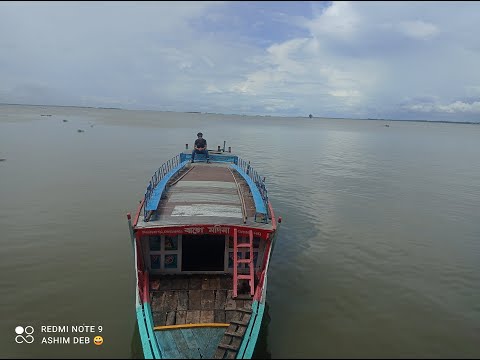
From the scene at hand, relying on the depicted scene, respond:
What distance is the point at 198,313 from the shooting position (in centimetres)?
1180

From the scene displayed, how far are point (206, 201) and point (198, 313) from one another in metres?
5.54

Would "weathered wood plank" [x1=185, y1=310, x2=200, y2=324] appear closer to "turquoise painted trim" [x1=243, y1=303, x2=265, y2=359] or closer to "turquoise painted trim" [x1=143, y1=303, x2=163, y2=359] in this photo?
"turquoise painted trim" [x1=143, y1=303, x2=163, y2=359]

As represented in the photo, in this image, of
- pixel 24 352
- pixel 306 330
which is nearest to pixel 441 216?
pixel 306 330

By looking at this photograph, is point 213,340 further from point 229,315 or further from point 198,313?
point 198,313

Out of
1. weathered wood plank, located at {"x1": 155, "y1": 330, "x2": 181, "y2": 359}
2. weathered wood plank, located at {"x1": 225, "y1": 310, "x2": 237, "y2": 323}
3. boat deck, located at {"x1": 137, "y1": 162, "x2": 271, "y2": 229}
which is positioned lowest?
weathered wood plank, located at {"x1": 155, "y1": 330, "x2": 181, "y2": 359}

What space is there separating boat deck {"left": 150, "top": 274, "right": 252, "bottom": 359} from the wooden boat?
0.09 feet

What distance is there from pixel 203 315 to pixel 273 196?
64.4 ft

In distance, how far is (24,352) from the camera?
1151cm

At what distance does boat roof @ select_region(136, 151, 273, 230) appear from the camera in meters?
13.6

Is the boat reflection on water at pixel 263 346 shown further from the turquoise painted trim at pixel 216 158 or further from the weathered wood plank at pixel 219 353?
the turquoise painted trim at pixel 216 158

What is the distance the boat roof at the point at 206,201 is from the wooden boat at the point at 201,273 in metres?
0.05

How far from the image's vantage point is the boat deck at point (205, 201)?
44.6 ft

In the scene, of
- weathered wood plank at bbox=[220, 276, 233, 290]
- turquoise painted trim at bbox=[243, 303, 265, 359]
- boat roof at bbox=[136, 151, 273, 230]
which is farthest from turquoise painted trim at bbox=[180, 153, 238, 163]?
turquoise painted trim at bbox=[243, 303, 265, 359]

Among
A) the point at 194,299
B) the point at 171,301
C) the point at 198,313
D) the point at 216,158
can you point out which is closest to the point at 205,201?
the point at 194,299
